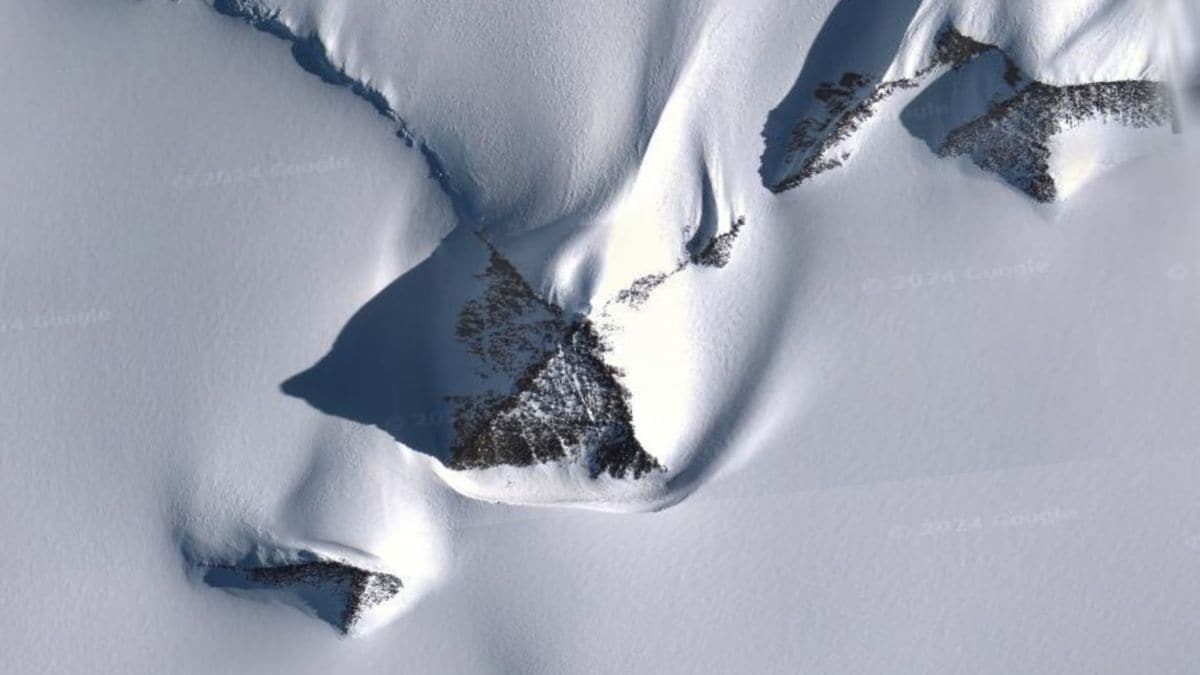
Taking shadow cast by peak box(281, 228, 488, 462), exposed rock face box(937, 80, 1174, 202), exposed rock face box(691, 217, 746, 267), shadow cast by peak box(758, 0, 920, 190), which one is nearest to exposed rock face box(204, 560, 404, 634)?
shadow cast by peak box(281, 228, 488, 462)

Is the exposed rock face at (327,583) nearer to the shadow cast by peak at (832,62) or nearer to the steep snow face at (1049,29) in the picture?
the shadow cast by peak at (832,62)

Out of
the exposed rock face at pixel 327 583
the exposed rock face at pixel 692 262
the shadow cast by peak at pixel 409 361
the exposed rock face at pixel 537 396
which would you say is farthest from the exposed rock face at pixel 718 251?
the exposed rock face at pixel 327 583

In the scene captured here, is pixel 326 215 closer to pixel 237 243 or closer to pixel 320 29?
pixel 237 243

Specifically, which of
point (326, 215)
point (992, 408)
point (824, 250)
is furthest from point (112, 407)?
point (992, 408)

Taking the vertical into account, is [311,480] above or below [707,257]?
below

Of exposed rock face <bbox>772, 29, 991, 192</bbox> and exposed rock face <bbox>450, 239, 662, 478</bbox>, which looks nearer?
exposed rock face <bbox>450, 239, 662, 478</bbox>

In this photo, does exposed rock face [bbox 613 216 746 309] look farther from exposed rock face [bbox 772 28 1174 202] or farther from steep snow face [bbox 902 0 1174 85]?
steep snow face [bbox 902 0 1174 85]
